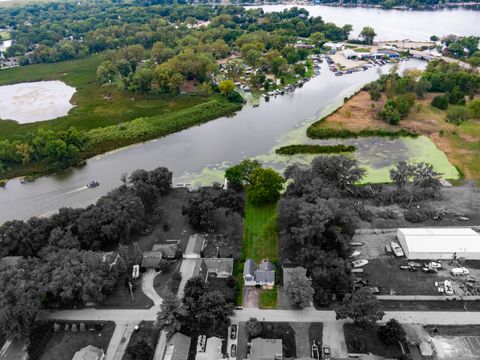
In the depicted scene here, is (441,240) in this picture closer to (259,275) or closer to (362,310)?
(362,310)

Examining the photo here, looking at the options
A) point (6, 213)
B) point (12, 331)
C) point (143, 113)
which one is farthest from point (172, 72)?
point (12, 331)

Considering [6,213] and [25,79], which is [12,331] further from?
[25,79]

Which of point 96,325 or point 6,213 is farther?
point 6,213

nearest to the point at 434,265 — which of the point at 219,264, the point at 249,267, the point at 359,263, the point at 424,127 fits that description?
the point at 359,263

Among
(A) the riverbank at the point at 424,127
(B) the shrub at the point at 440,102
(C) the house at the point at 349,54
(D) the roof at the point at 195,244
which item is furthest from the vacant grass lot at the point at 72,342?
(C) the house at the point at 349,54

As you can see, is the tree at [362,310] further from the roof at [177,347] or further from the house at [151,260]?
the house at [151,260]

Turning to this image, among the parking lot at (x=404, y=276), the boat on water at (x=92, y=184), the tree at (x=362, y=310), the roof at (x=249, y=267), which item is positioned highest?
the tree at (x=362, y=310)
